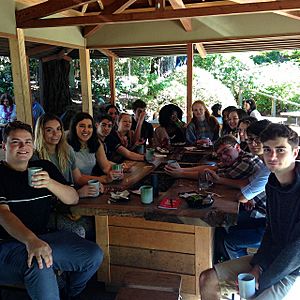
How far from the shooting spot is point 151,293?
5.69 ft

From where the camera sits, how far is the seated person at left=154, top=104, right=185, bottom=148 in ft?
14.5

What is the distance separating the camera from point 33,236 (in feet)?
5.84

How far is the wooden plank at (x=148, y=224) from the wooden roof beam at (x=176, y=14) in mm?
3043

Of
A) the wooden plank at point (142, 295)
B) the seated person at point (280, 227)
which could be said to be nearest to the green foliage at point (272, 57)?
the seated person at point (280, 227)

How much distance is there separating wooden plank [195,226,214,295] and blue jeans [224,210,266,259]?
26 cm

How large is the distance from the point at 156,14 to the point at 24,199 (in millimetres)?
3352

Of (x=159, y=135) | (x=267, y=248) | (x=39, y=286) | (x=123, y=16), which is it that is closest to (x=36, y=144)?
(x=39, y=286)

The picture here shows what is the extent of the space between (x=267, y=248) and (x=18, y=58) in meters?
4.57

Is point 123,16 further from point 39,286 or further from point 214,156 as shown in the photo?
point 39,286

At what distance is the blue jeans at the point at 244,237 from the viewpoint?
2316mm

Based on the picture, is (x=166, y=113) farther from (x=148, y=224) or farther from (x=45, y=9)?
(x=148, y=224)

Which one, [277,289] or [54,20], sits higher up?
[54,20]

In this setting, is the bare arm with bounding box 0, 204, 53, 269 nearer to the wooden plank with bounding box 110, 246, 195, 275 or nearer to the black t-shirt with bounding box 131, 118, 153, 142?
the wooden plank with bounding box 110, 246, 195, 275

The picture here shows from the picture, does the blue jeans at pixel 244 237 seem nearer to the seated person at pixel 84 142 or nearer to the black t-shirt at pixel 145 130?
the seated person at pixel 84 142
